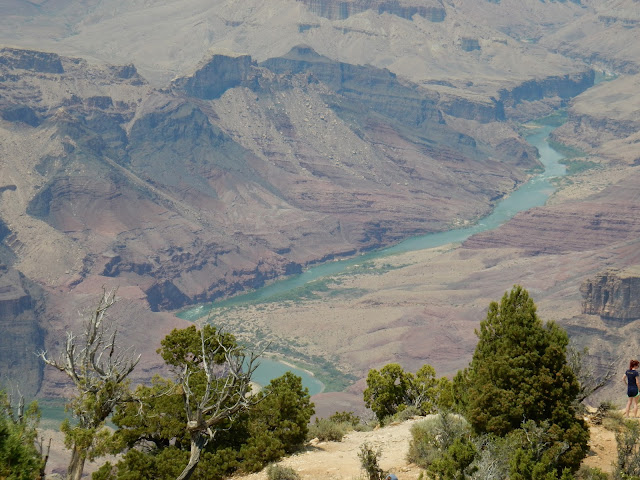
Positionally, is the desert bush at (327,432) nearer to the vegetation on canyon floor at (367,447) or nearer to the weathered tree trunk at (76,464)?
the vegetation on canyon floor at (367,447)

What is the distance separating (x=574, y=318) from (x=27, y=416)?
102890 millimetres

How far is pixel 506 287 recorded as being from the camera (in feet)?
567

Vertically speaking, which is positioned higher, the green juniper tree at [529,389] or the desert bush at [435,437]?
the green juniper tree at [529,389]

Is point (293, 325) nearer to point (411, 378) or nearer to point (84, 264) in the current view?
point (84, 264)

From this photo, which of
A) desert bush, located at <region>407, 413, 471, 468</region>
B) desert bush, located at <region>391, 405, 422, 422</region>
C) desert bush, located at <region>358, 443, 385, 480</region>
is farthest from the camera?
desert bush, located at <region>391, 405, 422, 422</region>

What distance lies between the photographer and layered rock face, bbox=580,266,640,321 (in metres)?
123

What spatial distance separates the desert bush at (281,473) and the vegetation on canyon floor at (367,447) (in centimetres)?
10

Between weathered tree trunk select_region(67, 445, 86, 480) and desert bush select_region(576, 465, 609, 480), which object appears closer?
desert bush select_region(576, 465, 609, 480)

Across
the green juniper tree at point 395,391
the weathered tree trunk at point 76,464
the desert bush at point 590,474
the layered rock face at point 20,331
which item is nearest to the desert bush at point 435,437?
the desert bush at point 590,474

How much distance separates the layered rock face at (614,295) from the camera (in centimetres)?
12338

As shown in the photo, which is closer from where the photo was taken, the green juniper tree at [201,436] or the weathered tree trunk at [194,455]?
the weathered tree trunk at [194,455]

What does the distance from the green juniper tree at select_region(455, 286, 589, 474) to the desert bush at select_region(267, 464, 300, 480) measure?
592cm

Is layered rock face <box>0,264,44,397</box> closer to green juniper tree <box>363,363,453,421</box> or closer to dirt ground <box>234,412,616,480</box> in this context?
green juniper tree <box>363,363,453,421</box>

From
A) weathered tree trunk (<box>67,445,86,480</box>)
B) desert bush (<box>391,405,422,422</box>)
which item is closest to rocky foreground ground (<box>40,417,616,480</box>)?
weathered tree trunk (<box>67,445,86,480</box>)
